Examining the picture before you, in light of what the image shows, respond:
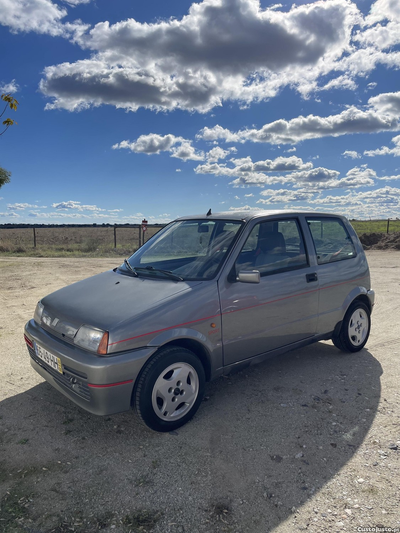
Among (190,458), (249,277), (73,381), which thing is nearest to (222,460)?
(190,458)

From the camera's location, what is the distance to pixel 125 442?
3154 mm

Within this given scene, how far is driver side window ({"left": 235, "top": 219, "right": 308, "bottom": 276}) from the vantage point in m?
3.89

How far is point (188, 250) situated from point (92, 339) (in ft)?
5.04

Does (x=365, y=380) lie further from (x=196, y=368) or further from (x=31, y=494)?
(x=31, y=494)

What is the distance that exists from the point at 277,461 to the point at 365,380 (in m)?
1.89

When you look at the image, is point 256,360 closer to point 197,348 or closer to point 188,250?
point 197,348

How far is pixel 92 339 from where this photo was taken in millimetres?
3035

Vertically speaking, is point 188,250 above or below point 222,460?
above

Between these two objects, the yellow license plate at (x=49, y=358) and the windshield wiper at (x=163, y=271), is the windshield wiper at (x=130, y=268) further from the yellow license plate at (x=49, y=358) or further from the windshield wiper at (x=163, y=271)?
the yellow license plate at (x=49, y=358)

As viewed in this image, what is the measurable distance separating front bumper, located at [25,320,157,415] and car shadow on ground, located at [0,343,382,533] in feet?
1.25

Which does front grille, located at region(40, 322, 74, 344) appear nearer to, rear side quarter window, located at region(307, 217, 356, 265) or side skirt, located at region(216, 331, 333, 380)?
side skirt, located at region(216, 331, 333, 380)

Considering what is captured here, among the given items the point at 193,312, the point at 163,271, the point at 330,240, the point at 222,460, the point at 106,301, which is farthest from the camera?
the point at 330,240

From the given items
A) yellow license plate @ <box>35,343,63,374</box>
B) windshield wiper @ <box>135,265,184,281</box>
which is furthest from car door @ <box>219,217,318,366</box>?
yellow license plate @ <box>35,343,63,374</box>

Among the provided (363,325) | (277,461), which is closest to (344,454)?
(277,461)
